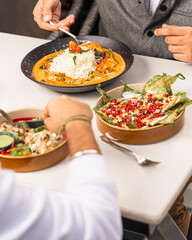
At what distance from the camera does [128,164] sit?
1.14 meters

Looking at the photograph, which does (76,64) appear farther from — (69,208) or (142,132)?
(69,208)

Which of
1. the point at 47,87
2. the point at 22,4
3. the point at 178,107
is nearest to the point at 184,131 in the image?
the point at 178,107

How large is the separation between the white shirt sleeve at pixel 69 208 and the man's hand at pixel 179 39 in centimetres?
92

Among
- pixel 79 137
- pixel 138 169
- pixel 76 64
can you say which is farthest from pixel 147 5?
pixel 79 137

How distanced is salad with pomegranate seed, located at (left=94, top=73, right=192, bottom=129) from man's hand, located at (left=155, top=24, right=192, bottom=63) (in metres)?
0.31

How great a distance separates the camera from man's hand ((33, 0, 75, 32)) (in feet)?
5.81

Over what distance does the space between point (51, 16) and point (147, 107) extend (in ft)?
2.66

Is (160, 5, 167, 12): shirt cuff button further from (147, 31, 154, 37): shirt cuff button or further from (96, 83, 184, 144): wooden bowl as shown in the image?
(96, 83, 184, 144): wooden bowl

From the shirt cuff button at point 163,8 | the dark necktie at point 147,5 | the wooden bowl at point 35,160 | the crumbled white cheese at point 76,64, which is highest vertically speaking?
the shirt cuff button at point 163,8

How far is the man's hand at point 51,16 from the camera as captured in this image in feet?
5.81

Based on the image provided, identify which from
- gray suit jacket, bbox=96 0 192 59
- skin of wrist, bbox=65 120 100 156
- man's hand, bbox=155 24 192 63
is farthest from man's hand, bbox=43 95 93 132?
gray suit jacket, bbox=96 0 192 59

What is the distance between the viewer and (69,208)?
2.43 feet

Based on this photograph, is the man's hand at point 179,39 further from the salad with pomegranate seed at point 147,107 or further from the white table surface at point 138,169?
the salad with pomegranate seed at point 147,107

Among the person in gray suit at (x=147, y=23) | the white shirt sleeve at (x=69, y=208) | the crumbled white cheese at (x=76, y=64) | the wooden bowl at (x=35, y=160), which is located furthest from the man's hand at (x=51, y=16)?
the white shirt sleeve at (x=69, y=208)
